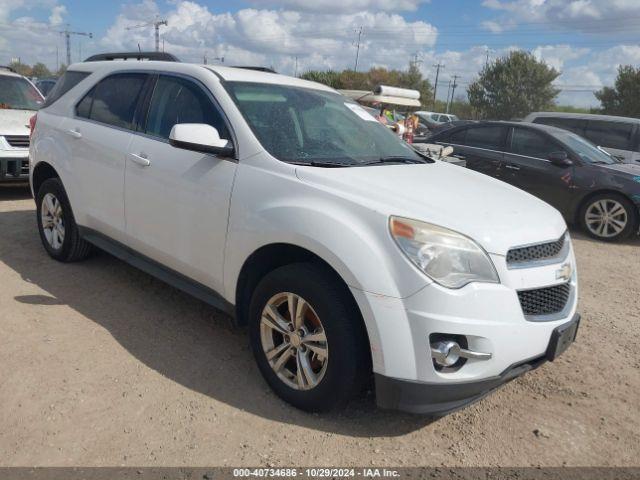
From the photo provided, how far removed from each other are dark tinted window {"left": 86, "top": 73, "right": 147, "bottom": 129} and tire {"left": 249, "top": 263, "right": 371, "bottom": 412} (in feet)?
6.37

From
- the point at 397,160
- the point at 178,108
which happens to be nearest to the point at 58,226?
the point at 178,108

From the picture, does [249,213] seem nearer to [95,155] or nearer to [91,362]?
[91,362]

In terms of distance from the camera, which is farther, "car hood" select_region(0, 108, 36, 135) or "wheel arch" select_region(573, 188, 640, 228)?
"wheel arch" select_region(573, 188, 640, 228)

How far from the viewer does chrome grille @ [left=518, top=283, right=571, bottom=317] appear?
102 inches

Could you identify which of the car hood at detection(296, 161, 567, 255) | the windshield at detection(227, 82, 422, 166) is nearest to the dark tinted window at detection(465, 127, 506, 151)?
the windshield at detection(227, 82, 422, 166)

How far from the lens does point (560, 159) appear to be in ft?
25.8

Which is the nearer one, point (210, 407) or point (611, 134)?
point (210, 407)

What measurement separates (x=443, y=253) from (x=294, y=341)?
92 cm

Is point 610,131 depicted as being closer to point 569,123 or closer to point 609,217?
point 569,123

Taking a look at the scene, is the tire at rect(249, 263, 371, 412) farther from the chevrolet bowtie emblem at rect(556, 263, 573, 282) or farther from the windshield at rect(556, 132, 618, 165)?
the windshield at rect(556, 132, 618, 165)

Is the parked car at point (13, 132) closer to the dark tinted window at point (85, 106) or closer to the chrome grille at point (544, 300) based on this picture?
the dark tinted window at point (85, 106)

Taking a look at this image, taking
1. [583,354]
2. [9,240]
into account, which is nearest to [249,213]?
[583,354]

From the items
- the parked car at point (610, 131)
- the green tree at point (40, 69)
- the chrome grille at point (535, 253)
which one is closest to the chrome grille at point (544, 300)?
the chrome grille at point (535, 253)

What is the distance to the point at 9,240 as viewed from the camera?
5.70 meters
